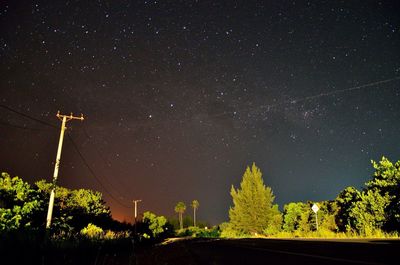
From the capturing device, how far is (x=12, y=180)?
738 inches

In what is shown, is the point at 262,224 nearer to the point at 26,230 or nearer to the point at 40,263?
the point at 26,230

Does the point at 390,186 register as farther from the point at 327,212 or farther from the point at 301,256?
the point at 327,212

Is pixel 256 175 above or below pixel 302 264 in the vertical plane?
above

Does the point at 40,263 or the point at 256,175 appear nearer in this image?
the point at 40,263

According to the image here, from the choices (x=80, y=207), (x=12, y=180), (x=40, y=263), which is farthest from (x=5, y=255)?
(x=80, y=207)

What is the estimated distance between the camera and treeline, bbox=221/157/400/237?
73.3 ft

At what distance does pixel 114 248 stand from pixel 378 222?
18961 millimetres

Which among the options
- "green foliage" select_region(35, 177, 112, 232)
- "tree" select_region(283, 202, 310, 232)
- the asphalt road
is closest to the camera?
the asphalt road

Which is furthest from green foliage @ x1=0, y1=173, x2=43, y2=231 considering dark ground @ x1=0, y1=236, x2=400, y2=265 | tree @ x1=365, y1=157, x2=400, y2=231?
tree @ x1=365, y1=157, x2=400, y2=231

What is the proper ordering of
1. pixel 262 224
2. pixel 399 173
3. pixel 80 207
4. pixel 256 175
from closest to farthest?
pixel 399 173 → pixel 80 207 → pixel 262 224 → pixel 256 175

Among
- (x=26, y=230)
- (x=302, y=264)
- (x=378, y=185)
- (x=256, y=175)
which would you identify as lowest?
(x=302, y=264)

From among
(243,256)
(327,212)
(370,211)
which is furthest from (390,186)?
(327,212)

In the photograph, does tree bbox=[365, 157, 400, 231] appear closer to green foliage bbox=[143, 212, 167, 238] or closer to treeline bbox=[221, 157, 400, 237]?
treeline bbox=[221, 157, 400, 237]

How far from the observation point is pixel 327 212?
42.7 meters
